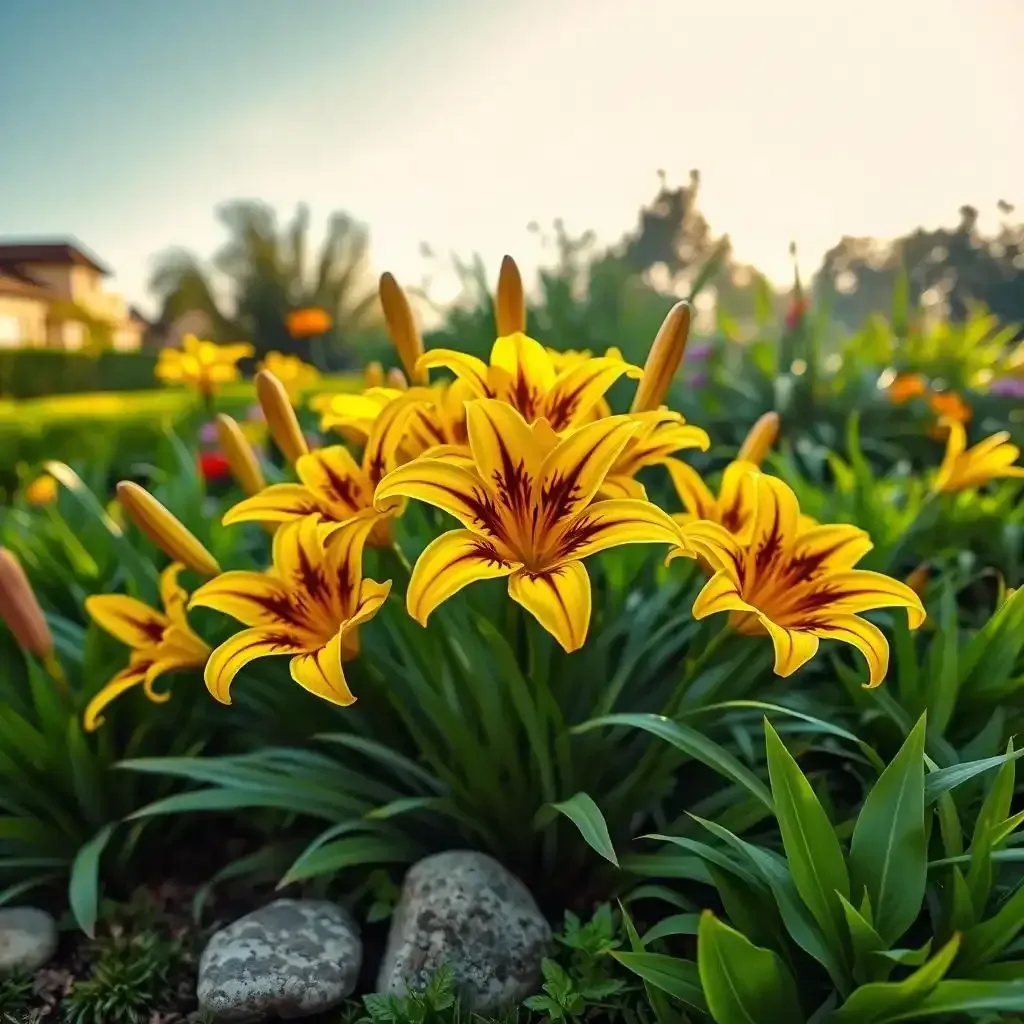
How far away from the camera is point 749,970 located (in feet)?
1.69

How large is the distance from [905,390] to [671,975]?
172 cm

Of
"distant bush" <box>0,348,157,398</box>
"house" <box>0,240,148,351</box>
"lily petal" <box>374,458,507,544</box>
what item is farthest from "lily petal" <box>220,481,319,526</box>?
"distant bush" <box>0,348,157,398</box>

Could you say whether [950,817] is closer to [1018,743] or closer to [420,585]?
[1018,743]

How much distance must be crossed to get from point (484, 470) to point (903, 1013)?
40cm

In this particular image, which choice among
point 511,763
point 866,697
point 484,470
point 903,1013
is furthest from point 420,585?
point 866,697

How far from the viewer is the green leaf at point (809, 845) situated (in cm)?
57

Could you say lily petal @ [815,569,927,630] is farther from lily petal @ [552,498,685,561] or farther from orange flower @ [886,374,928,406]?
orange flower @ [886,374,928,406]

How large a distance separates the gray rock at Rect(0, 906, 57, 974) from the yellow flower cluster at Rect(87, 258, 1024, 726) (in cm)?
23

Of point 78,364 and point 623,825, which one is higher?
point 78,364

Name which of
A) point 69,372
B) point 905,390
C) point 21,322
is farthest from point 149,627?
point 69,372

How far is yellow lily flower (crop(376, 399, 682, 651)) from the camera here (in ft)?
1.83

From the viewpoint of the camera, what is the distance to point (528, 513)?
2.02 ft

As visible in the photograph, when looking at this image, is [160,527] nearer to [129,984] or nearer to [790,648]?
[129,984]

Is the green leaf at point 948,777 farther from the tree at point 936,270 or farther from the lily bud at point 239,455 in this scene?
the tree at point 936,270
